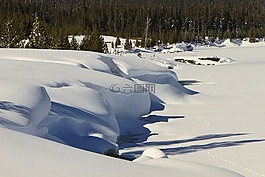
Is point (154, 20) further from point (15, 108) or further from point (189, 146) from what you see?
point (15, 108)

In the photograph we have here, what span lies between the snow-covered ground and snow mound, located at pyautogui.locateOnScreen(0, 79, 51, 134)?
0.02 m

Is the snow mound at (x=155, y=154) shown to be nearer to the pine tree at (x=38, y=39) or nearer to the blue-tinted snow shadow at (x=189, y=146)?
the blue-tinted snow shadow at (x=189, y=146)

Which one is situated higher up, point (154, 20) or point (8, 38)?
point (8, 38)

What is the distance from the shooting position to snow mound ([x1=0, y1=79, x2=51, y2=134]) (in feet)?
19.4

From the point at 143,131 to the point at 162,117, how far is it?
1625mm

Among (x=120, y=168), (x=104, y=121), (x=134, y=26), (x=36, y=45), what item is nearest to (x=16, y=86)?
(x=104, y=121)

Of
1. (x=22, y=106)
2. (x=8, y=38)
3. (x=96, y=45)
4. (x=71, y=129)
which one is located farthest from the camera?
(x=96, y=45)

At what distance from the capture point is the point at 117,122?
32.6 feet

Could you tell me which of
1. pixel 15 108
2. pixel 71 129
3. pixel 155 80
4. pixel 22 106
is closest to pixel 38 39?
pixel 155 80

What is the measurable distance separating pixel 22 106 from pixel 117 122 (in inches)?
147

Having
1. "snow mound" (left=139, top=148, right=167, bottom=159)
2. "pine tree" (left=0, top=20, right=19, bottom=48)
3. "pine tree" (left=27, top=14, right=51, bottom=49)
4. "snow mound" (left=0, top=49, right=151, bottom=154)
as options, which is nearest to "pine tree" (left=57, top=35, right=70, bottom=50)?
"pine tree" (left=27, top=14, right=51, bottom=49)

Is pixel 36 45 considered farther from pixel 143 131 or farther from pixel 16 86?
pixel 16 86

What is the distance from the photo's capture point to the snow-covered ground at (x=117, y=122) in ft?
11.5

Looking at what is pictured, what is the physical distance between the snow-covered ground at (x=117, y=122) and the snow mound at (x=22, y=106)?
18mm
